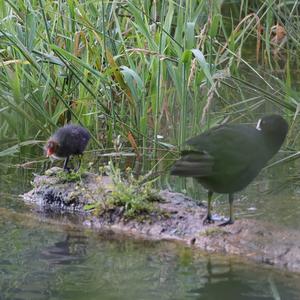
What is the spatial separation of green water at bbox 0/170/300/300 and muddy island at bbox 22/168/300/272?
3.1 inches

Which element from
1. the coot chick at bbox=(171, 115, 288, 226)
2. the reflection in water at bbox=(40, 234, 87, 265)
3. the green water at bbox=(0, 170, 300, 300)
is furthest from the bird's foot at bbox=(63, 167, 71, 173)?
the coot chick at bbox=(171, 115, 288, 226)

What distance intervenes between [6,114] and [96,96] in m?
0.75

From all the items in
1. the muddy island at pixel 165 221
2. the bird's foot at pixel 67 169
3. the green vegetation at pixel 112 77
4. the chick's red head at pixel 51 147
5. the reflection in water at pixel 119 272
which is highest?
the green vegetation at pixel 112 77

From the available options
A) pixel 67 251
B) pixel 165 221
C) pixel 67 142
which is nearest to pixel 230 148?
pixel 165 221

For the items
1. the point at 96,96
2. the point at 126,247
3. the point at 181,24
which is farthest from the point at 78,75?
the point at 126,247

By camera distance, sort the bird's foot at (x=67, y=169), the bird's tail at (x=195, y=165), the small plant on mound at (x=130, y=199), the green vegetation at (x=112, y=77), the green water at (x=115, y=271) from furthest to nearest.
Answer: the green vegetation at (x=112, y=77) < the bird's foot at (x=67, y=169) < the small plant on mound at (x=130, y=199) < the bird's tail at (x=195, y=165) < the green water at (x=115, y=271)

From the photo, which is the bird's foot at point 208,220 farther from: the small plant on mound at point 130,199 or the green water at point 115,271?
the small plant on mound at point 130,199

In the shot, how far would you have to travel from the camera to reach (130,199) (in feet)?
→ 18.4

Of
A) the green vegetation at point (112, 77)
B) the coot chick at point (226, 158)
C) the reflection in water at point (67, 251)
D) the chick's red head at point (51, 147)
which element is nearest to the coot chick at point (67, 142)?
the chick's red head at point (51, 147)

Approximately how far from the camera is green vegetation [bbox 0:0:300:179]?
21.6ft

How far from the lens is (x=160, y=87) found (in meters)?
6.69

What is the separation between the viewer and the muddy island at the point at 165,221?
5035mm

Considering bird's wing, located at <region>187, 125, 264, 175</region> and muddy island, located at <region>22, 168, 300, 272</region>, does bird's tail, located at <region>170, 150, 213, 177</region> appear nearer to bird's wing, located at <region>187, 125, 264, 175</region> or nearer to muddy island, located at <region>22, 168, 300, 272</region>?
bird's wing, located at <region>187, 125, 264, 175</region>

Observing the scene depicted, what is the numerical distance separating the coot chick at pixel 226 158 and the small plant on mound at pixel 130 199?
41 cm
